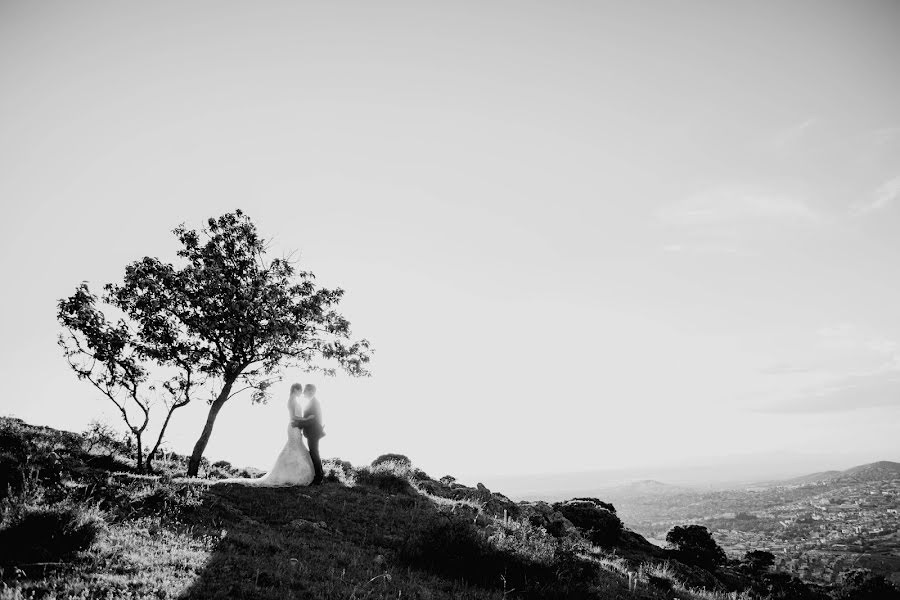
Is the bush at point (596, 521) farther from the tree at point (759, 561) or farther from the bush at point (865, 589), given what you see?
the bush at point (865, 589)

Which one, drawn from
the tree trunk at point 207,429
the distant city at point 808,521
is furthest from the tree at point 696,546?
the tree trunk at point 207,429

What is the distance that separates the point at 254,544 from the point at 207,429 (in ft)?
40.1

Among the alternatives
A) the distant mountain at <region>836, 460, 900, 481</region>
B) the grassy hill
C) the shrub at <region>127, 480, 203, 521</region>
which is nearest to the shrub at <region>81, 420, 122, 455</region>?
the grassy hill

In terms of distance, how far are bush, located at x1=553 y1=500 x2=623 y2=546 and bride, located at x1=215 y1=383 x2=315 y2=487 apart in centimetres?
1590

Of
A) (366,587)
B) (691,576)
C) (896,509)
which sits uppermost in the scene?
(366,587)

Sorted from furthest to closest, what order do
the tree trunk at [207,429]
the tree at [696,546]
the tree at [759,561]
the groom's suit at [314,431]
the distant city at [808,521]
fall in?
the distant city at [808,521] < the tree at [759,561] < the tree at [696,546] < the tree trunk at [207,429] < the groom's suit at [314,431]

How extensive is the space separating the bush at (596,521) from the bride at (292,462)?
15.9 metres

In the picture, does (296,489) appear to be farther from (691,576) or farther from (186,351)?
(691,576)

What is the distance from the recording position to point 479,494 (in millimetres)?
22344

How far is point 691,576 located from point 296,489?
18.3 meters

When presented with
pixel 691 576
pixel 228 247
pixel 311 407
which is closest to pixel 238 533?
pixel 311 407

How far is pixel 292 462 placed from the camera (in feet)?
53.3

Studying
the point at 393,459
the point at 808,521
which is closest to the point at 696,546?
the point at 393,459

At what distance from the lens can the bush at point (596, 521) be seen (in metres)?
23.8
